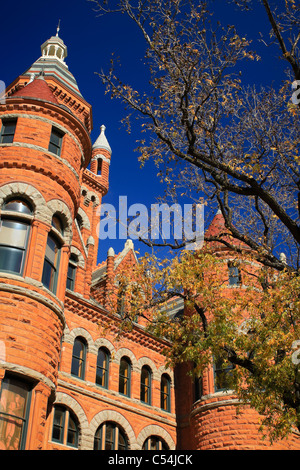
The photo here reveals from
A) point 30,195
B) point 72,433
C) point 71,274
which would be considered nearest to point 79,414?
point 72,433

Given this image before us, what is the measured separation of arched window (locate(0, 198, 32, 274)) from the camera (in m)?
14.2

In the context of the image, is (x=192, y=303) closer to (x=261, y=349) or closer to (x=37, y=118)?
(x=261, y=349)

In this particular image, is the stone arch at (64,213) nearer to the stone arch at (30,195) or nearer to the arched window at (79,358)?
the stone arch at (30,195)

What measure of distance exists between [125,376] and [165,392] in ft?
9.69

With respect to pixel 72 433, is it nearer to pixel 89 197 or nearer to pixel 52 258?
pixel 52 258

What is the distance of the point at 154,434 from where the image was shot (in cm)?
2283

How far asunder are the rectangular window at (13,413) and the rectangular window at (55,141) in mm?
7870

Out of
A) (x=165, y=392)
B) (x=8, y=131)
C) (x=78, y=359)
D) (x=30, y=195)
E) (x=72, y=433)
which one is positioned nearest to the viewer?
(x=30, y=195)

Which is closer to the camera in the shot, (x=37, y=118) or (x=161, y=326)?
(x=161, y=326)

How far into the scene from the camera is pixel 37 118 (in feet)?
56.9

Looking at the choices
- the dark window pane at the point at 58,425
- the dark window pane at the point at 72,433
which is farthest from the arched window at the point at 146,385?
the dark window pane at the point at 58,425

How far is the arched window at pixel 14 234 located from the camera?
559 inches
